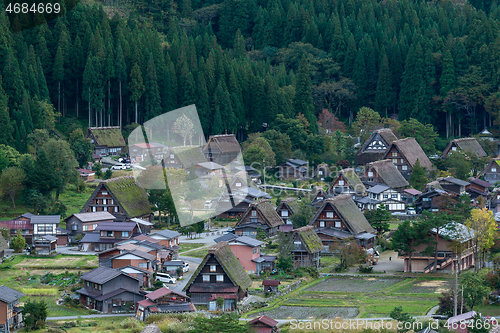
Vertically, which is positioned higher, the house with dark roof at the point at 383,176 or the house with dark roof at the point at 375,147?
the house with dark roof at the point at 375,147

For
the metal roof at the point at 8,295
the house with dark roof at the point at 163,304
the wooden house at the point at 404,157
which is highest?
the wooden house at the point at 404,157

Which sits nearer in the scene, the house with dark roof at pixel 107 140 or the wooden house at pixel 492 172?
the wooden house at pixel 492 172

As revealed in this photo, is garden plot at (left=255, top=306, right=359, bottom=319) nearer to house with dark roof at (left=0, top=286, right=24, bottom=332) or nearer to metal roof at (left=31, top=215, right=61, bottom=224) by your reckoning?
house with dark roof at (left=0, top=286, right=24, bottom=332)

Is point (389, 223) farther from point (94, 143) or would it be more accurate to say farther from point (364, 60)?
point (364, 60)

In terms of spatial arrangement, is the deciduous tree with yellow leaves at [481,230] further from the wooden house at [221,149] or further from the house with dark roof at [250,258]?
the wooden house at [221,149]

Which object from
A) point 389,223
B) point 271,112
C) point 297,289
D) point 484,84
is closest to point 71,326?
point 297,289

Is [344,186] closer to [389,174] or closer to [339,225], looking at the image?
[389,174]

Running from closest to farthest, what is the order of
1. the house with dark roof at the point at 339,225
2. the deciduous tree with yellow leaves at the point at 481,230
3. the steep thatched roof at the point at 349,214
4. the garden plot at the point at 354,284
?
the garden plot at the point at 354,284, the deciduous tree with yellow leaves at the point at 481,230, the house with dark roof at the point at 339,225, the steep thatched roof at the point at 349,214

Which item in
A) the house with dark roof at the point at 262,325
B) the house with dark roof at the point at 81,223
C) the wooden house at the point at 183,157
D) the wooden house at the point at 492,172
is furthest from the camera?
the wooden house at the point at 183,157

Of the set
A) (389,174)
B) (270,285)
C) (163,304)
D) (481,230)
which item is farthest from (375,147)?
(163,304)

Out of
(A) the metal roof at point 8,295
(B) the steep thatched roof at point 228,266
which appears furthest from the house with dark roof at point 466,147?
(A) the metal roof at point 8,295
